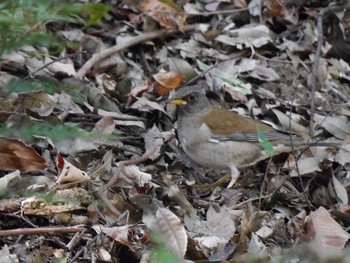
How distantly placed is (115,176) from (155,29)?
2880 millimetres

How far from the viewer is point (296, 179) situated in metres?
6.51

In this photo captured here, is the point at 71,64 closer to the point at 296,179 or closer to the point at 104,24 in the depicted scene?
the point at 104,24

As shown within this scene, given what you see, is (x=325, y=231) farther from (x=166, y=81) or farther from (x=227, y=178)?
(x=166, y=81)

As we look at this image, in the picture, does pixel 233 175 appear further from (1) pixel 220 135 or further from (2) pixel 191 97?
(2) pixel 191 97

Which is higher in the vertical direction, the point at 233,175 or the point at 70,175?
the point at 70,175

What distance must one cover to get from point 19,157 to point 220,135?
7.53ft

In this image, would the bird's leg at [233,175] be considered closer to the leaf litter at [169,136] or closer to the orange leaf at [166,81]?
the leaf litter at [169,136]

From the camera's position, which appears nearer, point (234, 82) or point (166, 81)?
point (166, 81)

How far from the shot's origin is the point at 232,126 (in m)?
6.68

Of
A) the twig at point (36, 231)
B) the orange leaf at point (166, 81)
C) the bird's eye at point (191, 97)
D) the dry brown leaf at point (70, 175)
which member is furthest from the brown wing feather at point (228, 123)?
the twig at point (36, 231)

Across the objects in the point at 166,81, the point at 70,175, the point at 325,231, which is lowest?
the point at 166,81

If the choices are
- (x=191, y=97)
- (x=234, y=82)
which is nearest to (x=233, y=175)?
(x=191, y=97)

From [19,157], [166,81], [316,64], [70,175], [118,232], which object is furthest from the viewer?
[316,64]

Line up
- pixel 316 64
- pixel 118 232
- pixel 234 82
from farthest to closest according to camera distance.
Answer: pixel 316 64 < pixel 234 82 < pixel 118 232
